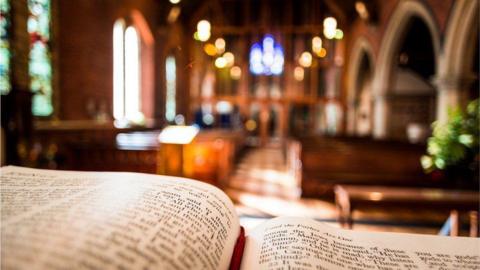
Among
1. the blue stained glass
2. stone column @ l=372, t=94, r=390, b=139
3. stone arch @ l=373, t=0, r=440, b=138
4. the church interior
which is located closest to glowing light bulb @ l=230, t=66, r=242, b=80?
the church interior

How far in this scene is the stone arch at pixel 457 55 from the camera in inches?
194

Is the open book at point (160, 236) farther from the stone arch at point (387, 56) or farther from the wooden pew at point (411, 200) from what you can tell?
the stone arch at point (387, 56)

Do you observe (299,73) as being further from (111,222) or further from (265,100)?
(111,222)

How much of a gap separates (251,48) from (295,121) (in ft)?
12.7

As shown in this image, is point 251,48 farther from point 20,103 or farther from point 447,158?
point 447,158

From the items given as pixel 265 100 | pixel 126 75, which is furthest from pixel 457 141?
pixel 265 100

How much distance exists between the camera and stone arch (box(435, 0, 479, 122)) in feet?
16.1

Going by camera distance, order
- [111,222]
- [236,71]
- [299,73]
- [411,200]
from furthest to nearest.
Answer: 1. [299,73]
2. [236,71]
3. [411,200]
4. [111,222]

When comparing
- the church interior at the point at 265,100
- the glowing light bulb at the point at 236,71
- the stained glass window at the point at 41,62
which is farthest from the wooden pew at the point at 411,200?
the glowing light bulb at the point at 236,71

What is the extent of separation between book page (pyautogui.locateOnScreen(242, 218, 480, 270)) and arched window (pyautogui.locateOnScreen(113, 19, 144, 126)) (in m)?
7.42

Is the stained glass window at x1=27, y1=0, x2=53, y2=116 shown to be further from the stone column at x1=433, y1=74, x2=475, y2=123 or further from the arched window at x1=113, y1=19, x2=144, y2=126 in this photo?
the stone column at x1=433, y1=74, x2=475, y2=123

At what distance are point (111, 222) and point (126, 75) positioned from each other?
29.3ft

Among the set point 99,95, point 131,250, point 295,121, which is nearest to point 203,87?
point 295,121

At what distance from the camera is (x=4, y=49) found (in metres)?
4.34
